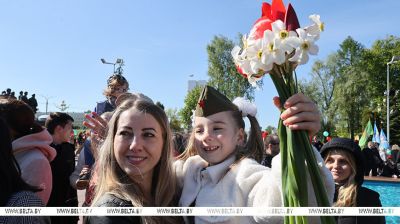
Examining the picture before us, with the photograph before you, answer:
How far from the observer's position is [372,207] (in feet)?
10.3

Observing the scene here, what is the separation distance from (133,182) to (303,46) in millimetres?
1184

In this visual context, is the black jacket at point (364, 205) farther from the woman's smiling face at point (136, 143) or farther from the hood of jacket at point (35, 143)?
the hood of jacket at point (35, 143)

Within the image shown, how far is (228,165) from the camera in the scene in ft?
7.77

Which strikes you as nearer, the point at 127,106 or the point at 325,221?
the point at 325,221

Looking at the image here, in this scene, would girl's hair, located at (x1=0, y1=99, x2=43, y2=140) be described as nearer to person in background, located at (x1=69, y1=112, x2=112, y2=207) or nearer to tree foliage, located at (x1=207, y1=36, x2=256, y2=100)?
person in background, located at (x1=69, y1=112, x2=112, y2=207)

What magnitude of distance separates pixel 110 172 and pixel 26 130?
1.21 metres

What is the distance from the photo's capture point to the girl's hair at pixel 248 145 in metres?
2.64

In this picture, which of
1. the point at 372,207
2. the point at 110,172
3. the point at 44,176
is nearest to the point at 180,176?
the point at 110,172

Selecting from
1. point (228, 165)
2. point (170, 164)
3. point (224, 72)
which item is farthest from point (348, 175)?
point (224, 72)

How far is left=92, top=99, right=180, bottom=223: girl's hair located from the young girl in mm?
147

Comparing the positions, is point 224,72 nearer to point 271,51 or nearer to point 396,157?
point 396,157

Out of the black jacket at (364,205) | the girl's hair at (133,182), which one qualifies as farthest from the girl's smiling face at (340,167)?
the girl's hair at (133,182)

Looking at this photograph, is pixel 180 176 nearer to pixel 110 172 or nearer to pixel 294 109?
pixel 110 172

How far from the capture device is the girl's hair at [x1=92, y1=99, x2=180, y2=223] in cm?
200
